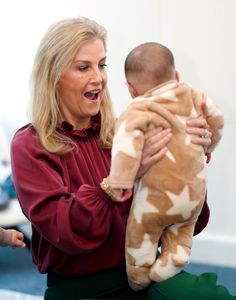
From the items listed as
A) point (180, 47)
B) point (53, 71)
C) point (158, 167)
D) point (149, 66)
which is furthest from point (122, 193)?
point (180, 47)

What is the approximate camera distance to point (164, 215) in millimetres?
1349

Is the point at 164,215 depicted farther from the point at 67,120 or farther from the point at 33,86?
the point at 33,86

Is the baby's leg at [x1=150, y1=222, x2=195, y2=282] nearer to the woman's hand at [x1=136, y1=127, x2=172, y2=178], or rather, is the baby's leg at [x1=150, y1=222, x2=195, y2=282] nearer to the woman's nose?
the woman's hand at [x1=136, y1=127, x2=172, y2=178]

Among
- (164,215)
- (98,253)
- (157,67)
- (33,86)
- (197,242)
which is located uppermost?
(157,67)

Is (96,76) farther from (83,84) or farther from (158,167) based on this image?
(158,167)

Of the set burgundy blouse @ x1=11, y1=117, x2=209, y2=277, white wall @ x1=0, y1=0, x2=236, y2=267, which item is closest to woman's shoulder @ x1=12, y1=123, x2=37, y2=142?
burgundy blouse @ x1=11, y1=117, x2=209, y2=277

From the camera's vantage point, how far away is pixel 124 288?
61.2 inches

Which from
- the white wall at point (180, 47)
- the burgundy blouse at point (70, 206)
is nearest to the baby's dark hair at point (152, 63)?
the burgundy blouse at point (70, 206)

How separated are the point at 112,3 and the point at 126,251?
62.2 inches

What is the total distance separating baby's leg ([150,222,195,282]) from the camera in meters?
1.39

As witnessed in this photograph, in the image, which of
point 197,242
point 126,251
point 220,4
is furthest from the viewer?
point 197,242

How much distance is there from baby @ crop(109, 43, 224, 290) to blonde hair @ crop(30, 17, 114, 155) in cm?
25

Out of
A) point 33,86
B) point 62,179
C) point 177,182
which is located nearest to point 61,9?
point 33,86

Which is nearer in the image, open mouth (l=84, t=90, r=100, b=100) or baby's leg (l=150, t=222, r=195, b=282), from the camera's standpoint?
baby's leg (l=150, t=222, r=195, b=282)
